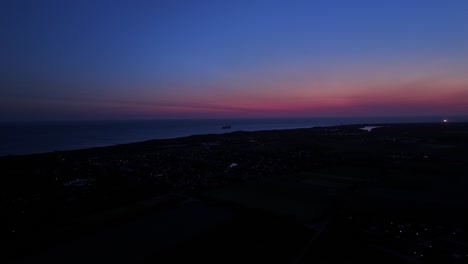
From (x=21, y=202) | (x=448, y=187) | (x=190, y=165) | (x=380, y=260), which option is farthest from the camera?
(x=190, y=165)

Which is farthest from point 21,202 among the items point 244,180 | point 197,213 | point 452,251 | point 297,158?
point 297,158

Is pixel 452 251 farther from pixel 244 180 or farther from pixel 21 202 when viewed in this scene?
pixel 21 202

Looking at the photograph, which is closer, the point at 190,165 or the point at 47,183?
the point at 47,183

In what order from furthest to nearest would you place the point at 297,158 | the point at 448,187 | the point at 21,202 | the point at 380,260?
1. the point at 297,158
2. the point at 448,187
3. the point at 21,202
4. the point at 380,260

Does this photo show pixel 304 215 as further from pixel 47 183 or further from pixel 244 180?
pixel 47 183

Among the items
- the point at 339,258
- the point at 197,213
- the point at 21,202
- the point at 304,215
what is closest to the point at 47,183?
the point at 21,202

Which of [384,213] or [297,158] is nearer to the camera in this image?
[384,213]
